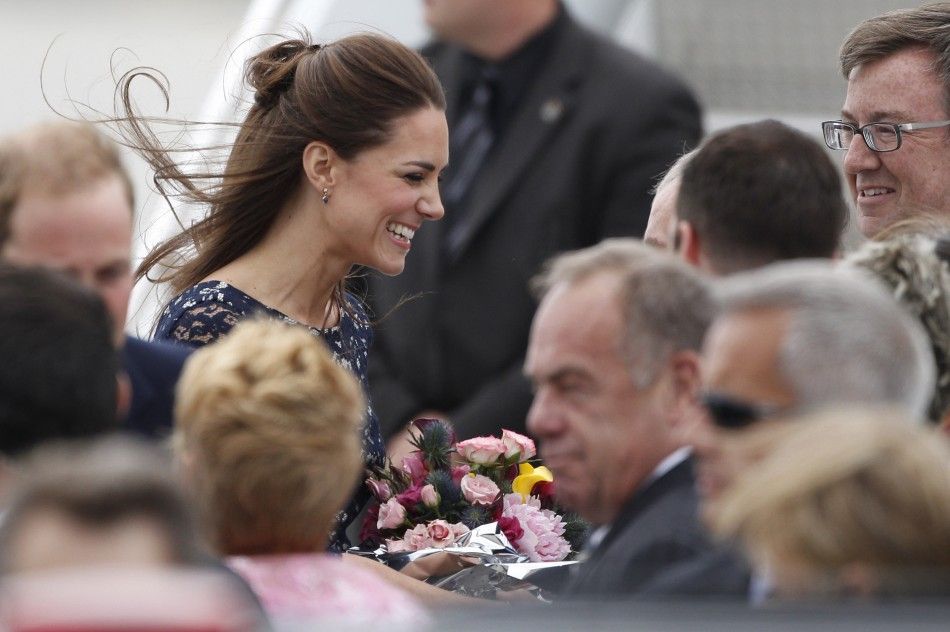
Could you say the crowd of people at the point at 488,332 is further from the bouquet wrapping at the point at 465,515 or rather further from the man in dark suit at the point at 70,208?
the bouquet wrapping at the point at 465,515

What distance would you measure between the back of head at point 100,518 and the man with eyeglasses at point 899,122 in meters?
2.93

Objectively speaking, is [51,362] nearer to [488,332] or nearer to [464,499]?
[464,499]

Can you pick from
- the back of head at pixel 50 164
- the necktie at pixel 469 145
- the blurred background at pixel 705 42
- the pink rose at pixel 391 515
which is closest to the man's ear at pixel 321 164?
the blurred background at pixel 705 42

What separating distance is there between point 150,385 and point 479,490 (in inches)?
29.6

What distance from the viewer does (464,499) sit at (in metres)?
3.60

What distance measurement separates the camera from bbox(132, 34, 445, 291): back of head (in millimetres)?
4180

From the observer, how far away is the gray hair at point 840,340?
2.17 metres

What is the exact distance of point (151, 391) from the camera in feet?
10.5

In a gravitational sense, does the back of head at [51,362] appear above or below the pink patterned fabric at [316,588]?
above

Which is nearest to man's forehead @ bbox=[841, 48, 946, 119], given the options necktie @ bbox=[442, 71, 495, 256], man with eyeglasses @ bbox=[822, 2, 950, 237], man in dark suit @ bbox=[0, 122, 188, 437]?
man with eyeglasses @ bbox=[822, 2, 950, 237]

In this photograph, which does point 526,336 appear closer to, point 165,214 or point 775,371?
point 165,214

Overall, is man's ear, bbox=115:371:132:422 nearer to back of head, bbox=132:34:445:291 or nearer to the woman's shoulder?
the woman's shoulder

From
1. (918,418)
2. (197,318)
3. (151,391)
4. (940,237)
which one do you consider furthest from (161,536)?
(197,318)

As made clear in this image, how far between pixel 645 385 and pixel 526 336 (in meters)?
2.11
